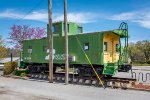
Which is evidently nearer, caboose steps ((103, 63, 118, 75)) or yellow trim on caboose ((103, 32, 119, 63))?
caboose steps ((103, 63, 118, 75))

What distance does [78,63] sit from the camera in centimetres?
2334

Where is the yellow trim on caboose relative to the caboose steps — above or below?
above

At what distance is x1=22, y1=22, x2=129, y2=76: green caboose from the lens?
2153 centimetres

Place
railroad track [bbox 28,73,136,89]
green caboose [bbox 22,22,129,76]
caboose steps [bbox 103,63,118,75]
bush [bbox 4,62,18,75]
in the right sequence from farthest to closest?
bush [bbox 4,62,18,75] < green caboose [bbox 22,22,129,76] < caboose steps [bbox 103,63,118,75] < railroad track [bbox 28,73,136,89]

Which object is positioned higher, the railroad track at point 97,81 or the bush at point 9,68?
the bush at point 9,68

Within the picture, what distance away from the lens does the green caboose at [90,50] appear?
21531 millimetres

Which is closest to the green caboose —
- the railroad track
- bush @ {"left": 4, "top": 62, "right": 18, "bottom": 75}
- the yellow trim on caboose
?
the yellow trim on caboose

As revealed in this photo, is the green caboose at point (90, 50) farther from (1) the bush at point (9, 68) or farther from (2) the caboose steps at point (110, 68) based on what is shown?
(1) the bush at point (9, 68)

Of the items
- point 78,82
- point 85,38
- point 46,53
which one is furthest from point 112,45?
point 46,53

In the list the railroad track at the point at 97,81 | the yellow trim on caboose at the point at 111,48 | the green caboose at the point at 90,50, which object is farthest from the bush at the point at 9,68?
the yellow trim on caboose at the point at 111,48

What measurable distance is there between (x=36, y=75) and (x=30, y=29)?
103 feet

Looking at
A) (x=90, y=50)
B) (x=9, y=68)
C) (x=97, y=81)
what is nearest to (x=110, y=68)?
(x=97, y=81)

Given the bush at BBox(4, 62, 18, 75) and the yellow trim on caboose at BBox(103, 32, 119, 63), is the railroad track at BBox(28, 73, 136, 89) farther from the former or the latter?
the bush at BBox(4, 62, 18, 75)

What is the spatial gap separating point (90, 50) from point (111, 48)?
6.17 feet
